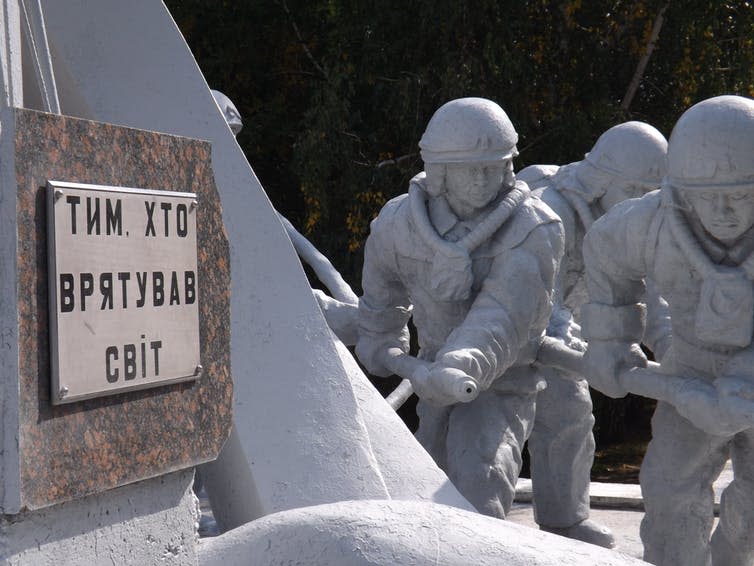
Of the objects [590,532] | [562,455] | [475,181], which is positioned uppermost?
[475,181]

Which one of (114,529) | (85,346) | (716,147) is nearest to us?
(85,346)

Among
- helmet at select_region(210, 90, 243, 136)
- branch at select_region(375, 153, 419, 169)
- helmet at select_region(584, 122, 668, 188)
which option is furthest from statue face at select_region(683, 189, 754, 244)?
branch at select_region(375, 153, 419, 169)

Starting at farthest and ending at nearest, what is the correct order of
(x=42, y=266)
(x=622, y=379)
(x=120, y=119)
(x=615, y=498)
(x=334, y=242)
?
(x=334, y=242)
(x=615, y=498)
(x=622, y=379)
(x=120, y=119)
(x=42, y=266)

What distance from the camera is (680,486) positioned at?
5066 millimetres

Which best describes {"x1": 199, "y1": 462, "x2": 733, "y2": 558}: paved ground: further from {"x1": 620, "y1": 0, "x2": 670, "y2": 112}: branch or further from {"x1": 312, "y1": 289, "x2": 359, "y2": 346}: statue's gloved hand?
{"x1": 620, "y1": 0, "x2": 670, "y2": 112}: branch

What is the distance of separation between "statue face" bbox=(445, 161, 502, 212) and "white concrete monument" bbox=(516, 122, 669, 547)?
0.97m

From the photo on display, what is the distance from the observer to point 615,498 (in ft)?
A: 25.2

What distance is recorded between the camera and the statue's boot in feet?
21.4

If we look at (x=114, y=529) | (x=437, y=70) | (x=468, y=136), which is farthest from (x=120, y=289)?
(x=437, y=70)

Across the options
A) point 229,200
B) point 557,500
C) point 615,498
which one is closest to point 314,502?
point 229,200

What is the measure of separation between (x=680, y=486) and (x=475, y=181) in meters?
1.60

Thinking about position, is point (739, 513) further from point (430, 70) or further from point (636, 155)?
point (430, 70)

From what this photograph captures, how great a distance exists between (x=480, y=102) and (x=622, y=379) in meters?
1.47

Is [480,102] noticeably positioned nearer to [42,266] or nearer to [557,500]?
[557,500]
